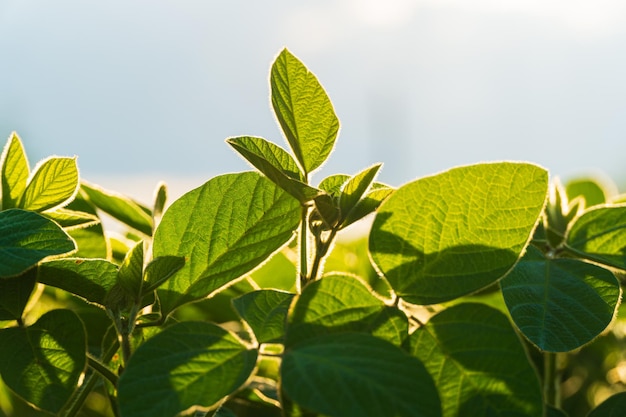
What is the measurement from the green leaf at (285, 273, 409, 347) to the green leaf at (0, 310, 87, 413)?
0.60ft

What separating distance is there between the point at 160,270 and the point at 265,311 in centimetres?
8

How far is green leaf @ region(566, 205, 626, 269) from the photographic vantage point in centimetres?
66

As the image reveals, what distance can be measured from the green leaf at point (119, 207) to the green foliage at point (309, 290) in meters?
0.17

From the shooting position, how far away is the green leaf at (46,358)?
0.52 metres

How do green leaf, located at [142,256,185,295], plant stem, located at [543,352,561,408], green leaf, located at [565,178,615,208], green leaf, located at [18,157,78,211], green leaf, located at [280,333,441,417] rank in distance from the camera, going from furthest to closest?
green leaf, located at [565,178,615,208] → plant stem, located at [543,352,561,408] → green leaf, located at [18,157,78,211] → green leaf, located at [142,256,185,295] → green leaf, located at [280,333,441,417]

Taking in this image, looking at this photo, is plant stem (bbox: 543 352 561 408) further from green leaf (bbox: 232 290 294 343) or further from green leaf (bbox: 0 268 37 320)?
green leaf (bbox: 0 268 37 320)

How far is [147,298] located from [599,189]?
0.70 meters

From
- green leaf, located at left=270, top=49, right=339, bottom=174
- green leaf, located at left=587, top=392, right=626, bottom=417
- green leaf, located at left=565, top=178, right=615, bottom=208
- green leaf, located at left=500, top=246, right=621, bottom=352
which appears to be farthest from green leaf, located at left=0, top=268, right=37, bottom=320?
green leaf, located at left=565, top=178, right=615, bottom=208

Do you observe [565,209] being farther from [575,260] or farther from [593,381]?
[593,381]

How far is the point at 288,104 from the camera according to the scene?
0.54 meters

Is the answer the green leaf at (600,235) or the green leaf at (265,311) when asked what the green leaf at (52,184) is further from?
the green leaf at (600,235)

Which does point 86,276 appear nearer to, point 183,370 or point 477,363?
point 183,370

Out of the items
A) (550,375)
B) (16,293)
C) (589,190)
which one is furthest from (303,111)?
(589,190)

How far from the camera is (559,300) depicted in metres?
0.55
